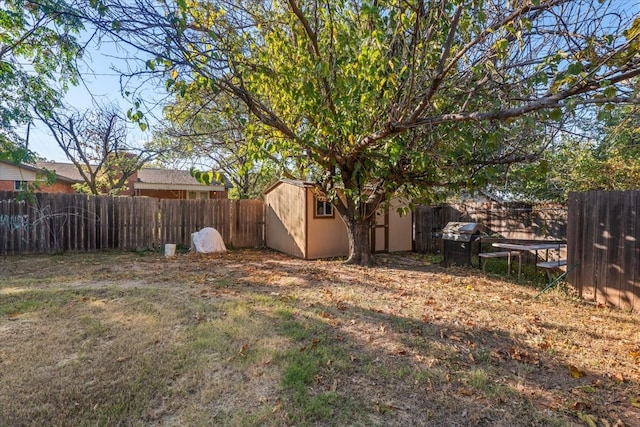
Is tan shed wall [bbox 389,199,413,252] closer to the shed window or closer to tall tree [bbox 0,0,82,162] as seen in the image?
tall tree [bbox 0,0,82,162]

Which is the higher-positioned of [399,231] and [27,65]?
[27,65]

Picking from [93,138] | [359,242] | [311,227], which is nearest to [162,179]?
[93,138]

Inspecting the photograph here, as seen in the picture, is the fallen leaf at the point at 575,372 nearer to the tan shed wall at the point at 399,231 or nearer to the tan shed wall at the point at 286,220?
the tan shed wall at the point at 286,220

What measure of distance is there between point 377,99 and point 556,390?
12.8 feet

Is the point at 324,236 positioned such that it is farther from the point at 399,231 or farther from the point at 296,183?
the point at 399,231

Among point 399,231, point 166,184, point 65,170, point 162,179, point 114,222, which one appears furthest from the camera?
point 65,170

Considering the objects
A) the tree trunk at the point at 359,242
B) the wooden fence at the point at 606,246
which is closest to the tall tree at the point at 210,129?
the tree trunk at the point at 359,242

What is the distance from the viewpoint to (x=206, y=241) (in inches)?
374

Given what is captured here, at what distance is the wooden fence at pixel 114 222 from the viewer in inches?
329

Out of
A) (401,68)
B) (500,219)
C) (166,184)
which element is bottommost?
(500,219)

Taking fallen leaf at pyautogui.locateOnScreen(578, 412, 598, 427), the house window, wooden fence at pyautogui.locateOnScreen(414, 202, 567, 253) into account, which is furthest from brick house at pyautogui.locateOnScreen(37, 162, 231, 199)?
fallen leaf at pyautogui.locateOnScreen(578, 412, 598, 427)

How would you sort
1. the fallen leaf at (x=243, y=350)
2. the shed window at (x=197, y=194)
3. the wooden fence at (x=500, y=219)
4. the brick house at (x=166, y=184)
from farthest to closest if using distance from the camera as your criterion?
the shed window at (x=197, y=194) → the brick house at (x=166, y=184) → the wooden fence at (x=500, y=219) → the fallen leaf at (x=243, y=350)

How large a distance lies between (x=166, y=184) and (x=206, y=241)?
11.0 m

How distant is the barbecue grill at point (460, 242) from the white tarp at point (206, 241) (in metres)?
6.19
